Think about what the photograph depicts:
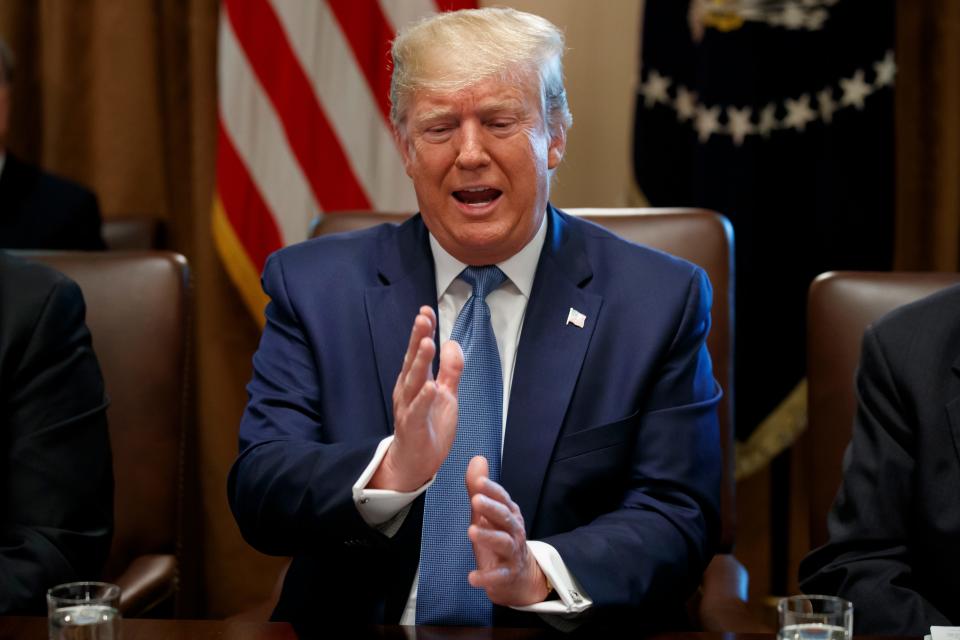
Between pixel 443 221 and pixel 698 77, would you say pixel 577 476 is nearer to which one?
pixel 443 221

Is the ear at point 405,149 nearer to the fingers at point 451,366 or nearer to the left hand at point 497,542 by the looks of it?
A: the fingers at point 451,366

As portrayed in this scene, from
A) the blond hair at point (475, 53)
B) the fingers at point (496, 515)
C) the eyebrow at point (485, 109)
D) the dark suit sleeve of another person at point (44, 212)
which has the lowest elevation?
the fingers at point (496, 515)

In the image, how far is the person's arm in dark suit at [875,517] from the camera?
1720mm

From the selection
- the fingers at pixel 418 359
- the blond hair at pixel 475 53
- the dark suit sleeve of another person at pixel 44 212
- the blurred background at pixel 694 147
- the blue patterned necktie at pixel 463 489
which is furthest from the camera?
the dark suit sleeve of another person at pixel 44 212

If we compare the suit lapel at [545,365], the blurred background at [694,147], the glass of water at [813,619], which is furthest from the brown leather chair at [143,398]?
the blurred background at [694,147]

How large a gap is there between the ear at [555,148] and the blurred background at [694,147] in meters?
1.34

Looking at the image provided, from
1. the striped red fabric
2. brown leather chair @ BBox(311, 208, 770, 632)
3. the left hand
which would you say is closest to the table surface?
the left hand

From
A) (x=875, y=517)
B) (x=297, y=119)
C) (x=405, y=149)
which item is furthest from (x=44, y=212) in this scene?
(x=875, y=517)

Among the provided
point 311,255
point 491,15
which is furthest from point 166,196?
point 491,15

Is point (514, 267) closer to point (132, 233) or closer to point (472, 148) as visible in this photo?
point (472, 148)

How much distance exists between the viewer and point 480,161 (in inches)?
78.1

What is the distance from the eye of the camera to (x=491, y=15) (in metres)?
2.02

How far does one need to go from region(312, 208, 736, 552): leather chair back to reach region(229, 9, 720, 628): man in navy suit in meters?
0.25

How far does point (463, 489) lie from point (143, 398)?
730mm
